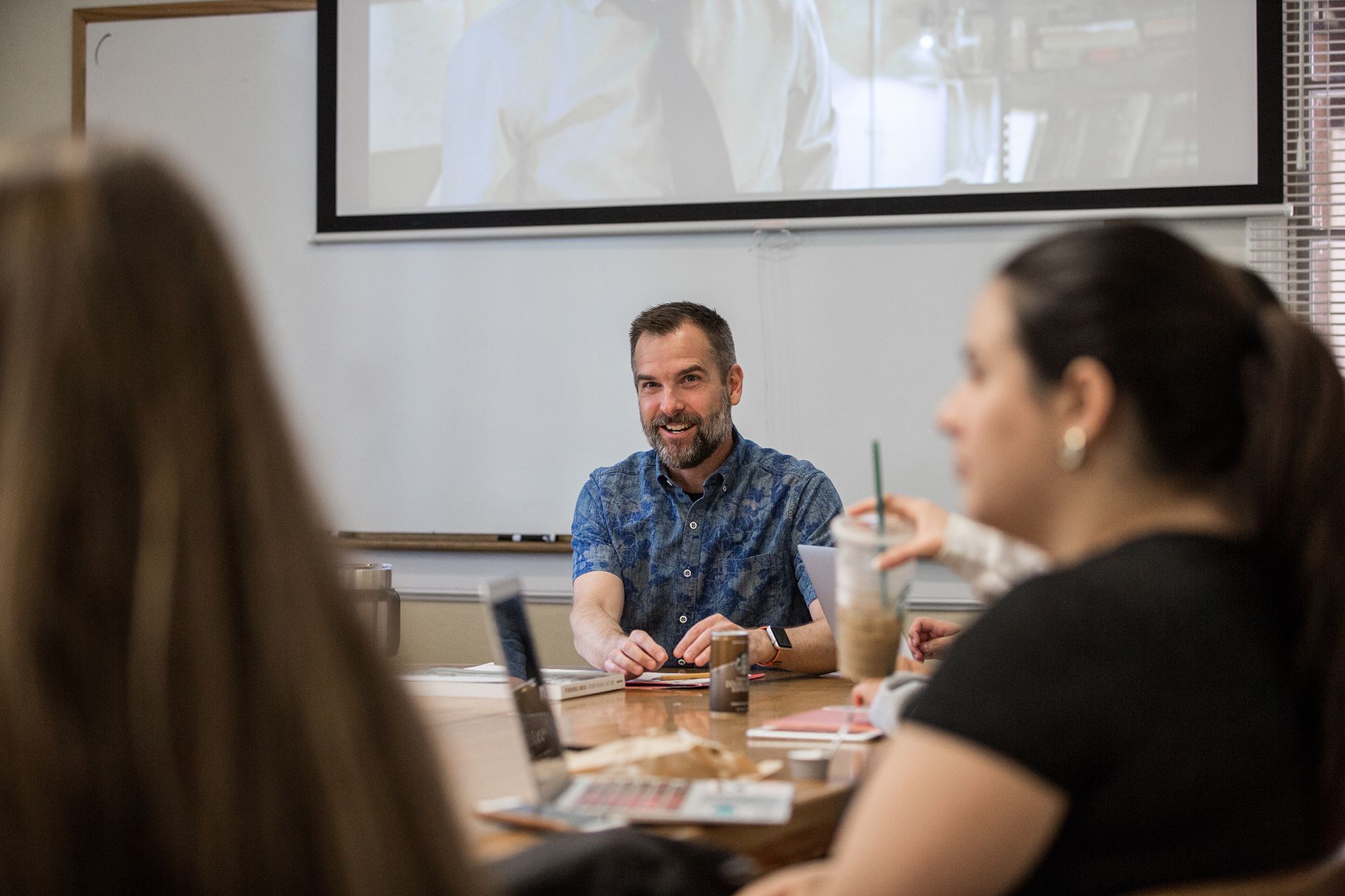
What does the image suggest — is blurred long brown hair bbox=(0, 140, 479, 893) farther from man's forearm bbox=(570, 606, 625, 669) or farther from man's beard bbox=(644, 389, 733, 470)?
man's beard bbox=(644, 389, 733, 470)

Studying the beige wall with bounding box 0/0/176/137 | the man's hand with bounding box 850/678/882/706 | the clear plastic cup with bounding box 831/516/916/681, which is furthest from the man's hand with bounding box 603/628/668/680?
the beige wall with bounding box 0/0/176/137

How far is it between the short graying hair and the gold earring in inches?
78.4

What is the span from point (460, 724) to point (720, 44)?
2.43 metres

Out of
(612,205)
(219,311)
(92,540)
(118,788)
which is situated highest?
(612,205)

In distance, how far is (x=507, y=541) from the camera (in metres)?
3.72

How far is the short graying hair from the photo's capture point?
2.96m

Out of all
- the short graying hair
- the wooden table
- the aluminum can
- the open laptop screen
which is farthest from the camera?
the short graying hair

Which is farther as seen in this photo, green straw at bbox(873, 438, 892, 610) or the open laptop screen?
green straw at bbox(873, 438, 892, 610)

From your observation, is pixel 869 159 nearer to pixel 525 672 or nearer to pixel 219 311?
pixel 525 672

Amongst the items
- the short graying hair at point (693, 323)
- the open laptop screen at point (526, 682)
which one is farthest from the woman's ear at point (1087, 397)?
the short graying hair at point (693, 323)

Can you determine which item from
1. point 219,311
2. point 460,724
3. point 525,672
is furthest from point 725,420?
point 219,311

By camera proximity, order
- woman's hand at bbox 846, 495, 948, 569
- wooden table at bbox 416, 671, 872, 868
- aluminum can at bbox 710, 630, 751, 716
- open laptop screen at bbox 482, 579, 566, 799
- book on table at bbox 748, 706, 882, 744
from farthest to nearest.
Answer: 1. aluminum can at bbox 710, 630, 751, 716
2. book on table at bbox 748, 706, 882, 744
3. woman's hand at bbox 846, 495, 948, 569
4. open laptop screen at bbox 482, 579, 566, 799
5. wooden table at bbox 416, 671, 872, 868

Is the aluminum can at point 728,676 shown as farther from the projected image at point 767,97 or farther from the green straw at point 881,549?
the projected image at point 767,97

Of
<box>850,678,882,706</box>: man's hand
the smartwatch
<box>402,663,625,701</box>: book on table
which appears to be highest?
<box>850,678,882,706</box>: man's hand
